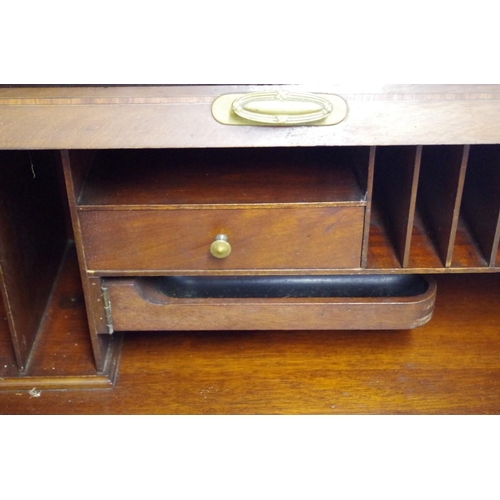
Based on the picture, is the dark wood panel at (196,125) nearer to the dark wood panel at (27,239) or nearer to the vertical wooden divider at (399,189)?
the vertical wooden divider at (399,189)

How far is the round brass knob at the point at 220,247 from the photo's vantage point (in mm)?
1311

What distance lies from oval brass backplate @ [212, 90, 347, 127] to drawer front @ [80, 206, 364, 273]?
0.59ft

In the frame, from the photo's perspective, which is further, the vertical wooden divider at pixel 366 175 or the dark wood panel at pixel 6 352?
the dark wood panel at pixel 6 352

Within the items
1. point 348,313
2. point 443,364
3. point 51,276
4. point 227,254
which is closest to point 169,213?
point 227,254

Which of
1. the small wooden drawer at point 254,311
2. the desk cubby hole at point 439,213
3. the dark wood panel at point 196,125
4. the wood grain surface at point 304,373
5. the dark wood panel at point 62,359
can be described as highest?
the dark wood panel at point 196,125

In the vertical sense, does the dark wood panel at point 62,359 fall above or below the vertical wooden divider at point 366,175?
below

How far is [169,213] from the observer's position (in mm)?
1312

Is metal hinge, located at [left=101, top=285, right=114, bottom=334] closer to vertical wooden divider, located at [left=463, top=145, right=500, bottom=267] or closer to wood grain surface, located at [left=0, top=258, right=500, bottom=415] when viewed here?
wood grain surface, located at [left=0, top=258, right=500, bottom=415]

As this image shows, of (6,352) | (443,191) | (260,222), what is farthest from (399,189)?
(6,352)

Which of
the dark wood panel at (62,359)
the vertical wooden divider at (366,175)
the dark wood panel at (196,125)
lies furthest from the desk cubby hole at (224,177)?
the dark wood panel at (62,359)

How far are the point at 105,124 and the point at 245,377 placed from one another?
2.01ft

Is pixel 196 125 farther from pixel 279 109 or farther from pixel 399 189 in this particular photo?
pixel 399 189

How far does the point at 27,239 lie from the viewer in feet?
5.01

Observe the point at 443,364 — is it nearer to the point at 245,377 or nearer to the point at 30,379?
the point at 245,377
